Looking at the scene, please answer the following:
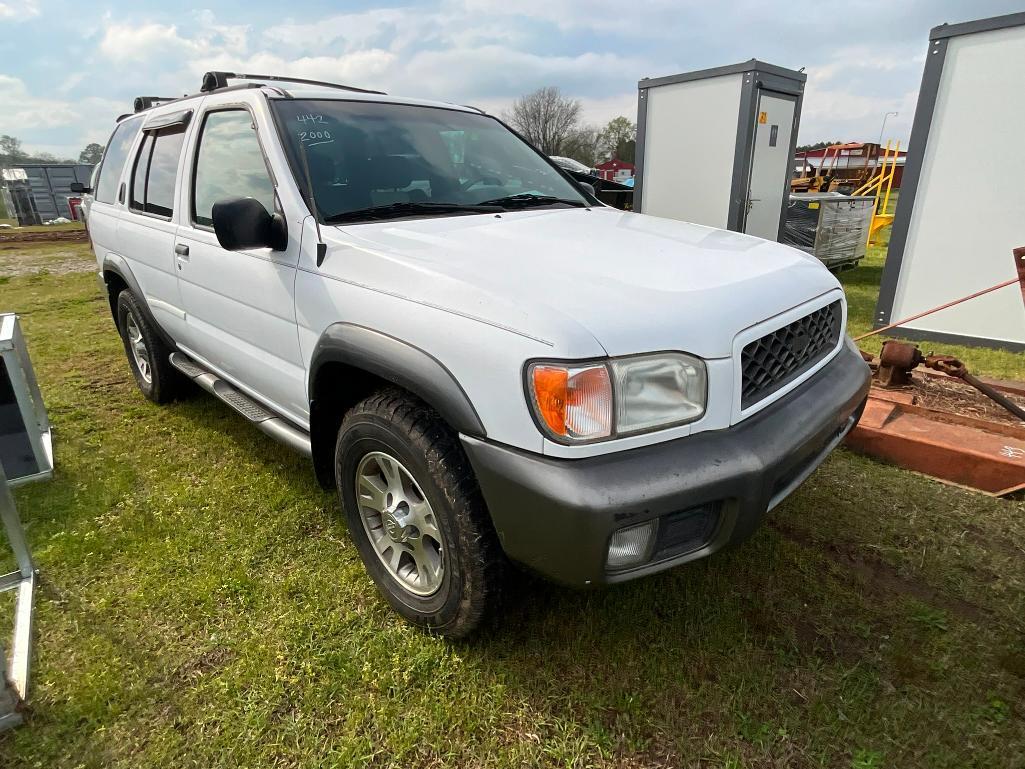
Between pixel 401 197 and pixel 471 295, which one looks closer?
pixel 471 295

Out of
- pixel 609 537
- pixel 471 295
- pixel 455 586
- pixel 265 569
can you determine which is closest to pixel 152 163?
pixel 265 569

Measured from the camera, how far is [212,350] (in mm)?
3195

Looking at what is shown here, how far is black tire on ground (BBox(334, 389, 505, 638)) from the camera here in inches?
71.0

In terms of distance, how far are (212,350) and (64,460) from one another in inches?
51.3

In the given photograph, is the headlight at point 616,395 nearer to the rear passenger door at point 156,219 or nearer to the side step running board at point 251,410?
the side step running board at point 251,410

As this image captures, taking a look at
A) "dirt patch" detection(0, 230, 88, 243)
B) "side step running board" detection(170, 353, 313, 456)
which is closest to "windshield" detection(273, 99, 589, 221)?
"side step running board" detection(170, 353, 313, 456)

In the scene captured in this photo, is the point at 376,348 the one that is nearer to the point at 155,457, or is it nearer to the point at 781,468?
the point at 781,468

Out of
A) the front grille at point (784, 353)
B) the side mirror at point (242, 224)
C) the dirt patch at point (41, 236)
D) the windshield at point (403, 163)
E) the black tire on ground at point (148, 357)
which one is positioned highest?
the windshield at point (403, 163)

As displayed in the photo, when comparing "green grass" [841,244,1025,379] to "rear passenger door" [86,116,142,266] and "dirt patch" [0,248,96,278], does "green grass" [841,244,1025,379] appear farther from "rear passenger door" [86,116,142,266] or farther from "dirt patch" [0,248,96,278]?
"dirt patch" [0,248,96,278]

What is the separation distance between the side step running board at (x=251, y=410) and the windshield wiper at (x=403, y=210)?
3.00 ft

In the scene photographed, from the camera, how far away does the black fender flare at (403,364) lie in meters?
1.68

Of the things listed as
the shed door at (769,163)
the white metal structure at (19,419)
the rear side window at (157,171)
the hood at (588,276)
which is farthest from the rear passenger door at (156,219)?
the shed door at (769,163)

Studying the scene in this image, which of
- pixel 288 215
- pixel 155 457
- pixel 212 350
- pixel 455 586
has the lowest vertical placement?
pixel 155 457

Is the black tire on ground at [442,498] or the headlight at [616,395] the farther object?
the black tire on ground at [442,498]
